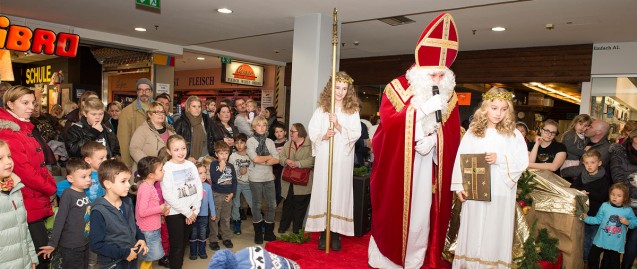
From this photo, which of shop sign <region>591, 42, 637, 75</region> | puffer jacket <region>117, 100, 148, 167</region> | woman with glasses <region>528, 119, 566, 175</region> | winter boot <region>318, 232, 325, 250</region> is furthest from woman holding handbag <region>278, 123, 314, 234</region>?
shop sign <region>591, 42, 637, 75</region>

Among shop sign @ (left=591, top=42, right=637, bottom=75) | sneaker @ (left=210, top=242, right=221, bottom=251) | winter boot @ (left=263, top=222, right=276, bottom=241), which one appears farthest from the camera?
shop sign @ (left=591, top=42, right=637, bottom=75)

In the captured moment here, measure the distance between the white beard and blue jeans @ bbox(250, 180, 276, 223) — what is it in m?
2.35

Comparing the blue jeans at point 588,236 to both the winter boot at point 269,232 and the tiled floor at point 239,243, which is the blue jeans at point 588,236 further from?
the tiled floor at point 239,243

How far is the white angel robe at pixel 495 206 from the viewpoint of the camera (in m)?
3.48

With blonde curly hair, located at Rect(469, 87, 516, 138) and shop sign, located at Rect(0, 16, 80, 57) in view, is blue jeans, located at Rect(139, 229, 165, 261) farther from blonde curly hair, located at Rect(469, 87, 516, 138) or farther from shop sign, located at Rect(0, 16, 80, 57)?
shop sign, located at Rect(0, 16, 80, 57)

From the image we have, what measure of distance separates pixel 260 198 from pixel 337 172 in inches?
55.6

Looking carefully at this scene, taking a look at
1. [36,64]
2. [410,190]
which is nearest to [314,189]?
[410,190]

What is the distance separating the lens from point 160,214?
12.5 ft

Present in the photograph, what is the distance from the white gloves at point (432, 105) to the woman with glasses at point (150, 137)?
109 inches

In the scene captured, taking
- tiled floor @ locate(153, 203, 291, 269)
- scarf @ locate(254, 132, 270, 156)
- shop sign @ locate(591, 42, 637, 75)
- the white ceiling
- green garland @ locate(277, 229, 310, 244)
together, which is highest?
the white ceiling

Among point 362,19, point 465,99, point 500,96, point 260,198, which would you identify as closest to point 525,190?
point 500,96

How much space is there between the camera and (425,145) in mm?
3527

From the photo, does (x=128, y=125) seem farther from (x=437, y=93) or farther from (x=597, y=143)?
(x=597, y=143)

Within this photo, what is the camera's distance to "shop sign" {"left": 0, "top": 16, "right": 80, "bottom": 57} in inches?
264
